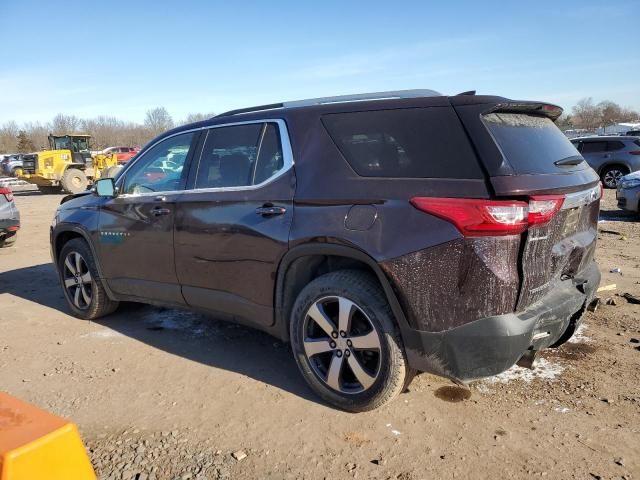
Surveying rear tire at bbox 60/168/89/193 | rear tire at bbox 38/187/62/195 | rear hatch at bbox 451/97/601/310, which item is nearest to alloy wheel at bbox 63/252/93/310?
rear hatch at bbox 451/97/601/310

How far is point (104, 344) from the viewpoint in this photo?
4.50m

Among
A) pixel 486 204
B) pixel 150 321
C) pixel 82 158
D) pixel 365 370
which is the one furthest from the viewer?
pixel 82 158

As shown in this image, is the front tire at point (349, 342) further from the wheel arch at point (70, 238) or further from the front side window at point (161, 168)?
the wheel arch at point (70, 238)

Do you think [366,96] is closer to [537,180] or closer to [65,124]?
[537,180]

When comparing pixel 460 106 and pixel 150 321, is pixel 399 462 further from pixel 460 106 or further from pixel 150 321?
pixel 150 321

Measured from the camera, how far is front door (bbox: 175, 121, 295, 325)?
11.1ft

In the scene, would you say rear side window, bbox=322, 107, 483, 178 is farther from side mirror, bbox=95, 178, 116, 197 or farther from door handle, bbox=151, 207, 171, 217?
side mirror, bbox=95, 178, 116, 197

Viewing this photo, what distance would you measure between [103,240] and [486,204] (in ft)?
11.4

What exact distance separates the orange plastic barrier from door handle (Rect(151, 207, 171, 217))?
225 cm

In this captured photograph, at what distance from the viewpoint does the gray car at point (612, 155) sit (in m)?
15.4

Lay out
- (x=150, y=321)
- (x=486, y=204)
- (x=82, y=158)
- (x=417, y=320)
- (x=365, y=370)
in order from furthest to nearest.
A: (x=82, y=158)
(x=150, y=321)
(x=365, y=370)
(x=417, y=320)
(x=486, y=204)

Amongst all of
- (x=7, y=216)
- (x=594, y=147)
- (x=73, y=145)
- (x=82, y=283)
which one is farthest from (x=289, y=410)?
(x=73, y=145)

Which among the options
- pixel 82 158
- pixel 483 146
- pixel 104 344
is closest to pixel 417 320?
pixel 483 146

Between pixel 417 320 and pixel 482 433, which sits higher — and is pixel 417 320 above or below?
above
